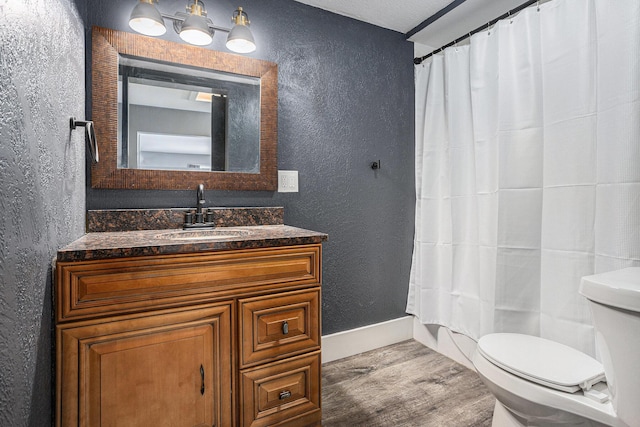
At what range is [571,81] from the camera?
4.80 ft

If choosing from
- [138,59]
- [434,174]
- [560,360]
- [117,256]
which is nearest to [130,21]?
[138,59]

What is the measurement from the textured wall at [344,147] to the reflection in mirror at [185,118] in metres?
0.16

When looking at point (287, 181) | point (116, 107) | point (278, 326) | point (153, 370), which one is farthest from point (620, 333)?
point (116, 107)

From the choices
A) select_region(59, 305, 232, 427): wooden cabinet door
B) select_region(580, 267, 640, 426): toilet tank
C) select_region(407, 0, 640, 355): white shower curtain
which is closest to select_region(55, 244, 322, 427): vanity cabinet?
select_region(59, 305, 232, 427): wooden cabinet door

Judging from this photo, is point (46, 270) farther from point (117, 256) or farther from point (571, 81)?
point (571, 81)

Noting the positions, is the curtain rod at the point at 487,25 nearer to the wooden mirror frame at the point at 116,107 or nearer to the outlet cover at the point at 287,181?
the wooden mirror frame at the point at 116,107

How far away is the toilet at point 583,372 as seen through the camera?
0.91m

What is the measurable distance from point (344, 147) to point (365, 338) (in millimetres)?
1251

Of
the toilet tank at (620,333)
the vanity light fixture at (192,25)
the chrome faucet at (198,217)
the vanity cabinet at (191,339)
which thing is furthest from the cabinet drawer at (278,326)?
the vanity light fixture at (192,25)

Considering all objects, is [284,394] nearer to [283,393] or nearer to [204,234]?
[283,393]

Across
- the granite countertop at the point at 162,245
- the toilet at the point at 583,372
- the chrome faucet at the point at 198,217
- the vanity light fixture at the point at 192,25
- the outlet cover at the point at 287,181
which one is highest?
the vanity light fixture at the point at 192,25

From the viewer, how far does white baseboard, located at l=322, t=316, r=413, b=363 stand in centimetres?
205

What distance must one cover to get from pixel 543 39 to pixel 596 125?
0.50 metres

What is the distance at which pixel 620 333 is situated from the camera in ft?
3.04
